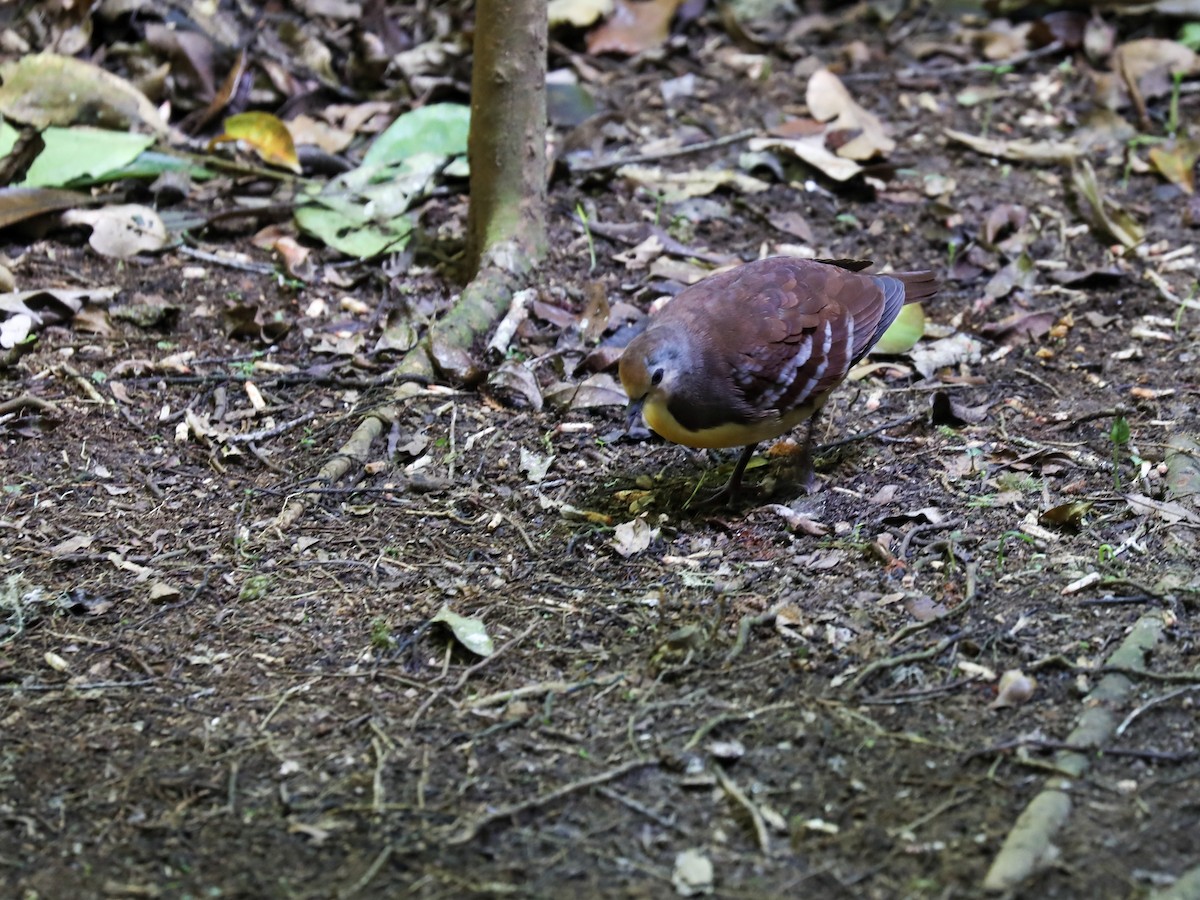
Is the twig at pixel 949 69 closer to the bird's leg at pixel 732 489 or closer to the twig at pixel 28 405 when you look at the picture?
the bird's leg at pixel 732 489

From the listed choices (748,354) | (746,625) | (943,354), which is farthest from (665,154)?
(746,625)

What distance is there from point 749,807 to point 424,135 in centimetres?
503

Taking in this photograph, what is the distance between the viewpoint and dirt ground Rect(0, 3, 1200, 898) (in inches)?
123

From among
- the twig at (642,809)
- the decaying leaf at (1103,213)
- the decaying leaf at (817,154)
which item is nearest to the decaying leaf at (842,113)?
the decaying leaf at (817,154)

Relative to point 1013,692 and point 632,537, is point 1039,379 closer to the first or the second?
point 632,537

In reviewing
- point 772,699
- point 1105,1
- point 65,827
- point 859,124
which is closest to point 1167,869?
point 772,699

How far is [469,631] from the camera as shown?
3939 mm

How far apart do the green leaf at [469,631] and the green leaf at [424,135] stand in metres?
3.74

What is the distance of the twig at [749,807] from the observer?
310 centimetres

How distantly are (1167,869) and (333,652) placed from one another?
2438mm

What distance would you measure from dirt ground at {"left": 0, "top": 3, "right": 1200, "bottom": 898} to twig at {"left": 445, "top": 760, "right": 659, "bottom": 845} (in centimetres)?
1

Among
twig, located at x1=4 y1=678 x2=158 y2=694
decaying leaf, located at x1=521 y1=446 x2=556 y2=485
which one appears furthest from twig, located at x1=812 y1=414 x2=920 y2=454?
twig, located at x1=4 y1=678 x2=158 y2=694

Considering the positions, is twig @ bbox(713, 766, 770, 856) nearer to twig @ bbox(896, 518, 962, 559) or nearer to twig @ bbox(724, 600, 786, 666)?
twig @ bbox(724, 600, 786, 666)

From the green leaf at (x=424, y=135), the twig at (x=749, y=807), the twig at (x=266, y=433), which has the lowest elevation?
the twig at (x=266, y=433)
